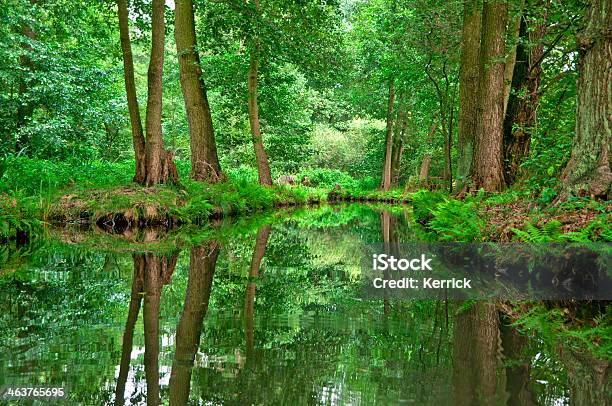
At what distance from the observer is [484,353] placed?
9.48 feet

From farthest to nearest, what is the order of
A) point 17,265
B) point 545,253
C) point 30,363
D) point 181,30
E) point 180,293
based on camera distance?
1. point 181,30
2. point 17,265
3. point 545,253
4. point 180,293
5. point 30,363

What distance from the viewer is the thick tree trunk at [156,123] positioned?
473 inches

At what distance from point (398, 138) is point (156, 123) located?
878 inches

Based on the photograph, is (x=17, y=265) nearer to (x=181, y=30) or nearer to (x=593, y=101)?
(x=593, y=101)

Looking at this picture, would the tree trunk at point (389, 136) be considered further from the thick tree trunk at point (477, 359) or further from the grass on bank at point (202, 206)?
the thick tree trunk at point (477, 359)

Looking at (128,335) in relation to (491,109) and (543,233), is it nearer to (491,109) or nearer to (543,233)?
(543,233)

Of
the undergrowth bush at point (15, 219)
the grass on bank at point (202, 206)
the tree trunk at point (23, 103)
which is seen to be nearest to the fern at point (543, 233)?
the grass on bank at point (202, 206)

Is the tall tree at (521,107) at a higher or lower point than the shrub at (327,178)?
lower

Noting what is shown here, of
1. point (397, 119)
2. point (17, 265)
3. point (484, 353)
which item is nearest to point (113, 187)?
point (17, 265)

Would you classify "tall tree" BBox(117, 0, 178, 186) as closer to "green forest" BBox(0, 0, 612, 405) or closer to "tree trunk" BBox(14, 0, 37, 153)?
"green forest" BBox(0, 0, 612, 405)

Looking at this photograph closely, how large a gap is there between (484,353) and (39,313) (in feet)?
9.26

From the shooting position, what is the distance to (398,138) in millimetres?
32625

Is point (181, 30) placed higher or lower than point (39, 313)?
higher

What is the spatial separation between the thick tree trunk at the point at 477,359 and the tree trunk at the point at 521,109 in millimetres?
7822
